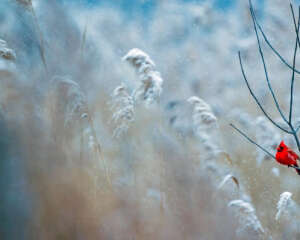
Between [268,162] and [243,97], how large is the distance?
0.35m

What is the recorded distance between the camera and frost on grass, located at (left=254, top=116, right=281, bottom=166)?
146 centimetres

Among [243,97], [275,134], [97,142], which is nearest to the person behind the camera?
[97,142]

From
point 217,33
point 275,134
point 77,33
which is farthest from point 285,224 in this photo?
point 77,33

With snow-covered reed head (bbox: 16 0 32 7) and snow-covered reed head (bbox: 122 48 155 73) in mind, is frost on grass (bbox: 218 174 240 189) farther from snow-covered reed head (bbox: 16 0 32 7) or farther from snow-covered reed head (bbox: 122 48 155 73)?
snow-covered reed head (bbox: 16 0 32 7)

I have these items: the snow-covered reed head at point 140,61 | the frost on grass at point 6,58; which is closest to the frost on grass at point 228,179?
the snow-covered reed head at point 140,61

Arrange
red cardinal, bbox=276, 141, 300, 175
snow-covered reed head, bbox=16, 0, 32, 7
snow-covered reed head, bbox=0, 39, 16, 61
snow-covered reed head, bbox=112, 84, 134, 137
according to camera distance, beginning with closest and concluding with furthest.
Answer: red cardinal, bbox=276, 141, 300, 175, snow-covered reed head, bbox=0, 39, 16, 61, snow-covered reed head, bbox=16, 0, 32, 7, snow-covered reed head, bbox=112, 84, 134, 137

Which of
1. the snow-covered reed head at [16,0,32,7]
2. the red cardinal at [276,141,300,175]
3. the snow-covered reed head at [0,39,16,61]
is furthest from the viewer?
the snow-covered reed head at [16,0,32,7]

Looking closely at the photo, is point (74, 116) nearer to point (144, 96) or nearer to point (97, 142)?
point (97, 142)

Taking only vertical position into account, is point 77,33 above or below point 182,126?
above

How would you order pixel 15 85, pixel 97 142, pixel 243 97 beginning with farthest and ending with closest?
pixel 243 97
pixel 97 142
pixel 15 85

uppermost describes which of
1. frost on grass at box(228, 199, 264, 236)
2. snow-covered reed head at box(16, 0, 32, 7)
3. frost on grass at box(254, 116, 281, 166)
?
snow-covered reed head at box(16, 0, 32, 7)

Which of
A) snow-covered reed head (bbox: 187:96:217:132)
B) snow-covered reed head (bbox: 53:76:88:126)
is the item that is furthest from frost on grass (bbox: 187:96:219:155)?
snow-covered reed head (bbox: 53:76:88:126)

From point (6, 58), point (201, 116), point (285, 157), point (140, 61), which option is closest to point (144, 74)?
point (140, 61)

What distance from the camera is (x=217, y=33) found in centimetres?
173
